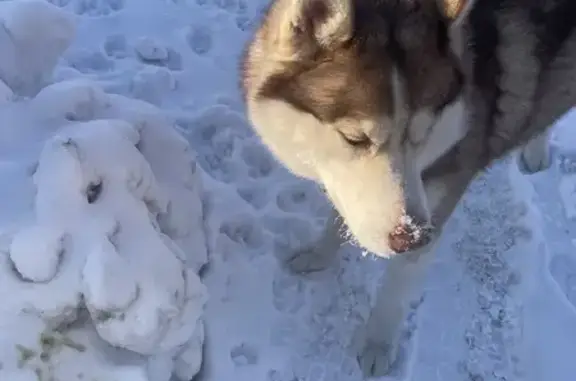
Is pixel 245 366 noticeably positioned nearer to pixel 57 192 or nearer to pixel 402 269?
pixel 402 269

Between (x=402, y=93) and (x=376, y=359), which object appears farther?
(x=376, y=359)

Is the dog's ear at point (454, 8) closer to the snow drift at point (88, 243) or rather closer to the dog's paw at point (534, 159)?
the snow drift at point (88, 243)

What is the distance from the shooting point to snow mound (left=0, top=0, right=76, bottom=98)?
2330mm

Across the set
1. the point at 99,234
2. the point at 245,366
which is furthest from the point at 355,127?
the point at 245,366

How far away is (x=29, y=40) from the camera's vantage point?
2367 mm

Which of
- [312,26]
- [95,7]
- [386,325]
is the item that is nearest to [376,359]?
[386,325]

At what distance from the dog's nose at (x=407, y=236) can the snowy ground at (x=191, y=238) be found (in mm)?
573

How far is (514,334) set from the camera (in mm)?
2508

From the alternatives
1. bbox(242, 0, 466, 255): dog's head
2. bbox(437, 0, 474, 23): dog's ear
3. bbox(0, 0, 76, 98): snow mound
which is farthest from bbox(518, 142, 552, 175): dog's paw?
bbox(0, 0, 76, 98): snow mound

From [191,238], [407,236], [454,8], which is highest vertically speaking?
[454,8]

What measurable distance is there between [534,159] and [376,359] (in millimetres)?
1042

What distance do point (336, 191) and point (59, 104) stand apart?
89cm

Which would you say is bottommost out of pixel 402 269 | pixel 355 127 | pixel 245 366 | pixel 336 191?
pixel 245 366

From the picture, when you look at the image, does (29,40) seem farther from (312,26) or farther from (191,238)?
(312,26)
